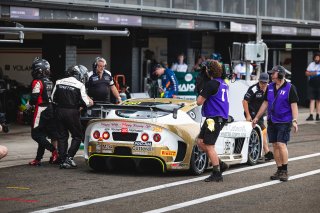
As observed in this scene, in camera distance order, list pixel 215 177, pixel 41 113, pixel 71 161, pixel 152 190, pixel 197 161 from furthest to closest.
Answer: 1. pixel 41 113
2. pixel 71 161
3. pixel 197 161
4. pixel 215 177
5. pixel 152 190

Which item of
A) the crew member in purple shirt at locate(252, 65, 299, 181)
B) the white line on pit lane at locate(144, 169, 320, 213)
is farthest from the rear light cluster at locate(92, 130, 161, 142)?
the crew member in purple shirt at locate(252, 65, 299, 181)

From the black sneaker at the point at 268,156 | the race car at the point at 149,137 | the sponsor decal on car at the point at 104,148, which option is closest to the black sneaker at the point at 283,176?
the race car at the point at 149,137

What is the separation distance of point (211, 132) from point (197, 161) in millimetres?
874

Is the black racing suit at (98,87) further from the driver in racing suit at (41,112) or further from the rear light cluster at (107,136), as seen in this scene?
the rear light cluster at (107,136)

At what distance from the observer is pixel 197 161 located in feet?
46.1

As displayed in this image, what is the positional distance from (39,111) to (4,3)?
5.04m

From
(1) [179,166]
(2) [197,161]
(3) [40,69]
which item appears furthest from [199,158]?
(3) [40,69]

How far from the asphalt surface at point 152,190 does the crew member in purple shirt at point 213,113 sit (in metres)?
0.32

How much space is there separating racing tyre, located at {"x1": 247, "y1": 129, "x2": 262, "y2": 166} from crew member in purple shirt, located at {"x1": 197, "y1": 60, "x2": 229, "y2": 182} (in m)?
2.02

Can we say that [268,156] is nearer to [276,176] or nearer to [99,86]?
[276,176]

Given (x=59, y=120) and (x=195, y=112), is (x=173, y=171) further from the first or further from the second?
(x=59, y=120)

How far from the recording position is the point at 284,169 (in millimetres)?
13562

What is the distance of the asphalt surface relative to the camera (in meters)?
11.0

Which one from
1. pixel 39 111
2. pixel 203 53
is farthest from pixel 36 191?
pixel 203 53
